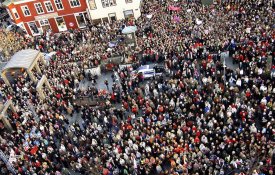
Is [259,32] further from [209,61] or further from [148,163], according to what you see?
[148,163]

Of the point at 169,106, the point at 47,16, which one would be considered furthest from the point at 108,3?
the point at 169,106

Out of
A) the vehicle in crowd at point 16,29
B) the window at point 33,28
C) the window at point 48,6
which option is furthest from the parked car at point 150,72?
the vehicle in crowd at point 16,29

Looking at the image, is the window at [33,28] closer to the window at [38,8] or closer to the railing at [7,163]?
the window at [38,8]

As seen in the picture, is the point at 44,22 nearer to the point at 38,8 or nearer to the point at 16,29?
the point at 38,8

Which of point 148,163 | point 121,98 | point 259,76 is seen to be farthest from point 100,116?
point 259,76

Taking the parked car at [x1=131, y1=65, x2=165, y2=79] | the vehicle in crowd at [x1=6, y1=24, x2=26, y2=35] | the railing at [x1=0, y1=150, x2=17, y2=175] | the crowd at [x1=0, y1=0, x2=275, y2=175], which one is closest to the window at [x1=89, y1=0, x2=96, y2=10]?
the crowd at [x1=0, y1=0, x2=275, y2=175]

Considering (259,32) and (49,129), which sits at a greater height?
(259,32)

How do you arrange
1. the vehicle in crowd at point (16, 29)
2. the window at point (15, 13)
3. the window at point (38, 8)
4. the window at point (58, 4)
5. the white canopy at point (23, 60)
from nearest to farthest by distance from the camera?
the white canopy at point (23, 60), the window at point (58, 4), the window at point (38, 8), the window at point (15, 13), the vehicle in crowd at point (16, 29)
